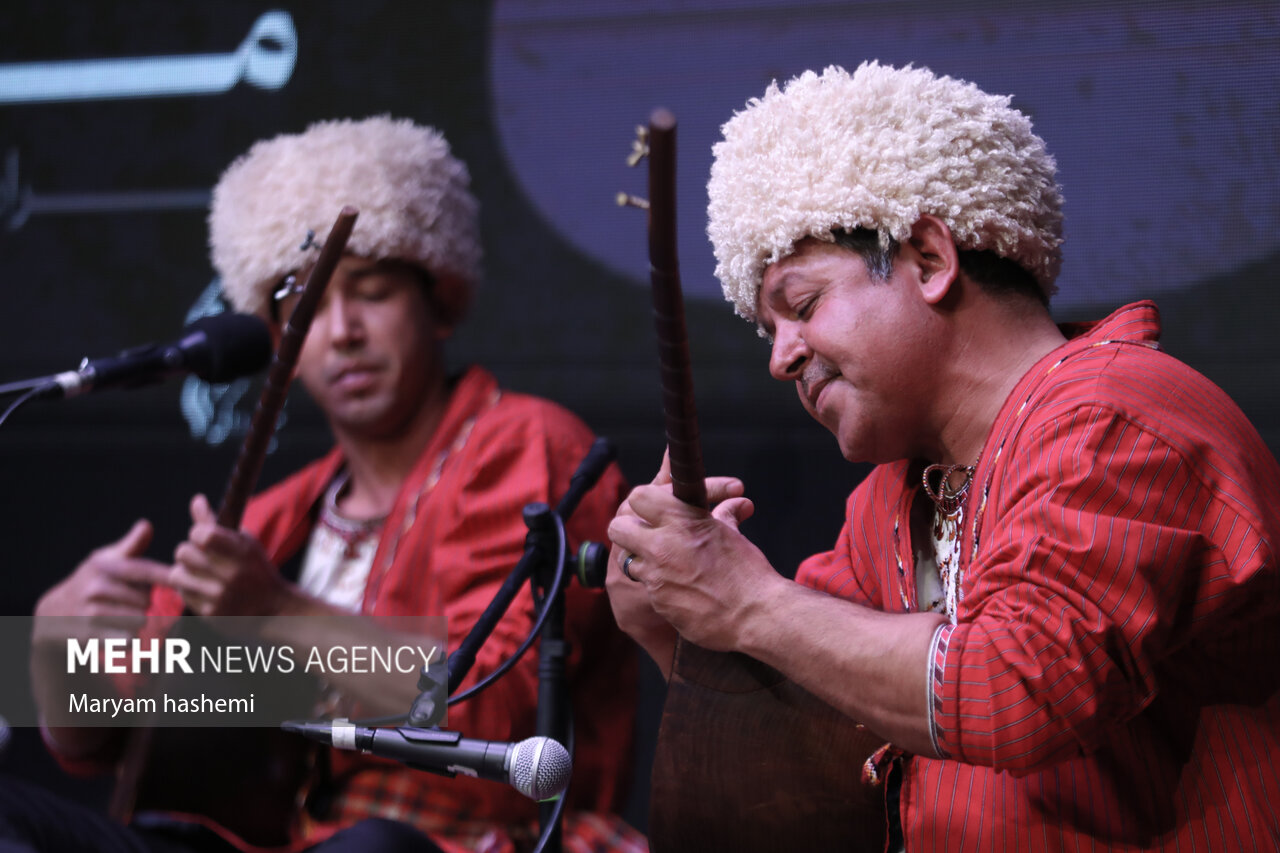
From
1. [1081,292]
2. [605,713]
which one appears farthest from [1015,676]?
[1081,292]

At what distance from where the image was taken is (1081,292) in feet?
7.21

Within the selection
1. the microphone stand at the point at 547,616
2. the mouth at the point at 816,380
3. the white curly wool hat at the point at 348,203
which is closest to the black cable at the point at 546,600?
the microphone stand at the point at 547,616

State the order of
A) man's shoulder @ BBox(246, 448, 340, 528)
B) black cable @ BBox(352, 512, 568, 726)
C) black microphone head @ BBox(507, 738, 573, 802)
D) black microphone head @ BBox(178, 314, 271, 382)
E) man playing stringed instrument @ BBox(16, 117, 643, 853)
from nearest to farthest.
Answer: black microphone head @ BBox(507, 738, 573, 802) → black cable @ BBox(352, 512, 568, 726) → black microphone head @ BBox(178, 314, 271, 382) → man playing stringed instrument @ BBox(16, 117, 643, 853) → man's shoulder @ BBox(246, 448, 340, 528)

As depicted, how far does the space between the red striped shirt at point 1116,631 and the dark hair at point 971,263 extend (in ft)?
0.46

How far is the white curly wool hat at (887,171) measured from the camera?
4.50 ft

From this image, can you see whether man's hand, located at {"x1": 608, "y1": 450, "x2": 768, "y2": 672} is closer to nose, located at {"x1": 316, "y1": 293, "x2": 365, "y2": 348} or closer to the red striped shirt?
the red striped shirt

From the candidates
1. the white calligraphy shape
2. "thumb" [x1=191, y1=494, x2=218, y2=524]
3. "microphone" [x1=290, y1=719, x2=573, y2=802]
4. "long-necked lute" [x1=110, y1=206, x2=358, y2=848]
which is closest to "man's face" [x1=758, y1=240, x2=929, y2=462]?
"microphone" [x1=290, y1=719, x2=573, y2=802]

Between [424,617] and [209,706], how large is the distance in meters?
0.42

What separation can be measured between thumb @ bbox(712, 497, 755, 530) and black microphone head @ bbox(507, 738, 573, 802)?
37 centimetres

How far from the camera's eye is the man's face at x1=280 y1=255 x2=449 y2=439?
2199 millimetres

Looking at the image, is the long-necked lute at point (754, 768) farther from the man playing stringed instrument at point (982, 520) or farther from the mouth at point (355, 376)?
the mouth at point (355, 376)

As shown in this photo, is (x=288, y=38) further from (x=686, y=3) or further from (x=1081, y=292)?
(x=1081, y=292)

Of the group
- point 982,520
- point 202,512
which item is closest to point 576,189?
point 202,512

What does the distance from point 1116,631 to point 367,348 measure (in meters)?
1.50
